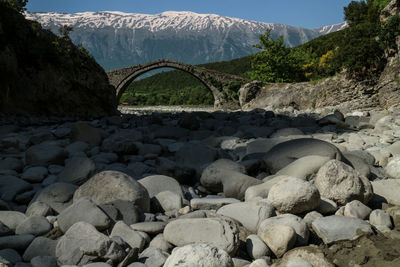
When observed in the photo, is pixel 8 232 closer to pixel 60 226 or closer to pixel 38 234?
pixel 38 234

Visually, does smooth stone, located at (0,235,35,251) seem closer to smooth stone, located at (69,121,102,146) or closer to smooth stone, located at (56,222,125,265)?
smooth stone, located at (56,222,125,265)

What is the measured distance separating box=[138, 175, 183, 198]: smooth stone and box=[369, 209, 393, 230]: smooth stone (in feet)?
4.96

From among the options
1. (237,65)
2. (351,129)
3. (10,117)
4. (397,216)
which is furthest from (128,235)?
(237,65)

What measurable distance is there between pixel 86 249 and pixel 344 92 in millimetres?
11974

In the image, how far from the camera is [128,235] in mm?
2023

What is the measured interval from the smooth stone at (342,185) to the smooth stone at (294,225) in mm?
557

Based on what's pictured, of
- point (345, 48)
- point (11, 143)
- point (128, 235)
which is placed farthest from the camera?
point (345, 48)

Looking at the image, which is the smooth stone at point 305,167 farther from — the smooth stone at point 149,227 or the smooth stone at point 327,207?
the smooth stone at point 149,227

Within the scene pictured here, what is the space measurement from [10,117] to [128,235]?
672 cm

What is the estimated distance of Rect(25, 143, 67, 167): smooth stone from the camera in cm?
373

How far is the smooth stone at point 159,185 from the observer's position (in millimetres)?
2934

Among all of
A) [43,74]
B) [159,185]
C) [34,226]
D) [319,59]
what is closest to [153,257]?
[34,226]

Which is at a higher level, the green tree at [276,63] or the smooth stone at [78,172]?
the green tree at [276,63]

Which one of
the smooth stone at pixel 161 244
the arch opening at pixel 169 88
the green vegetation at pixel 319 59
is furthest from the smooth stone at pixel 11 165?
the arch opening at pixel 169 88
